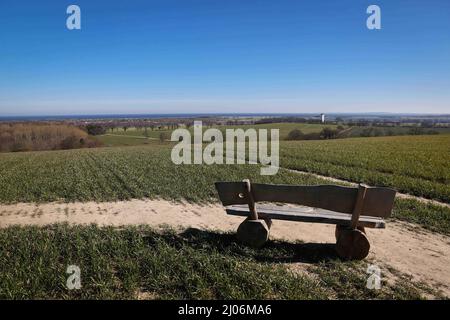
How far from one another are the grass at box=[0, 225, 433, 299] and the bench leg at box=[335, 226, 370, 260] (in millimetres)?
161

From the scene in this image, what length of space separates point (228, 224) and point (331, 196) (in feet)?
10.4

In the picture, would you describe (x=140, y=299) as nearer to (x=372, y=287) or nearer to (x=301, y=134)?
(x=372, y=287)

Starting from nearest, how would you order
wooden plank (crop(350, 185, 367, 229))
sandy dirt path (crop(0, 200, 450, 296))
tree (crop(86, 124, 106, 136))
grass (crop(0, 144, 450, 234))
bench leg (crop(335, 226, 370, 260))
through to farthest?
wooden plank (crop(350, 185, 367, 229)) → bench leg (crop(335, 226, 370, 260)) → sandy dirt path (crop(0, 200, 450, 296)) → grass (crop(0, 144, 450, 234)) → tree (crop(86, 124, 106, 136))

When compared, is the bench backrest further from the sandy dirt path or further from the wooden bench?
the sandy dirt path

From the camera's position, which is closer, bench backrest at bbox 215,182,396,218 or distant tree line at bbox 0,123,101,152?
bench backrest at bbox 215,182,396,218

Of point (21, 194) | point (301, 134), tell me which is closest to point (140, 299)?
point (21, 194)

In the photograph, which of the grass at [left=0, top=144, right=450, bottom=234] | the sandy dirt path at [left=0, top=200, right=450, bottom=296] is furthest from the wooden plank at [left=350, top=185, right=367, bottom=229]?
the grass at [left=0, top=144, right=450, bottom=234]

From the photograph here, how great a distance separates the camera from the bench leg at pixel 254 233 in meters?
5.90

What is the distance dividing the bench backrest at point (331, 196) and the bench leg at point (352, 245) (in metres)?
0.35

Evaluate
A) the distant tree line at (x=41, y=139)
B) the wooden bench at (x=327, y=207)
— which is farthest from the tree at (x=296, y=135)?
the wooden bench at (x=327, y=207)

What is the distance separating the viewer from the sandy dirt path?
561 centimetres

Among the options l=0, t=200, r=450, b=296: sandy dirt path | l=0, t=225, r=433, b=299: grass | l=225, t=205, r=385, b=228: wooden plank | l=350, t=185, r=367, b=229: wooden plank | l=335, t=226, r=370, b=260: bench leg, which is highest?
l=350, t=185, r=367, b=229: wooden plank

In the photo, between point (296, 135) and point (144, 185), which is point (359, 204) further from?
point (296, 135)

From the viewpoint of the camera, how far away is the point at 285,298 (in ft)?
13.5
